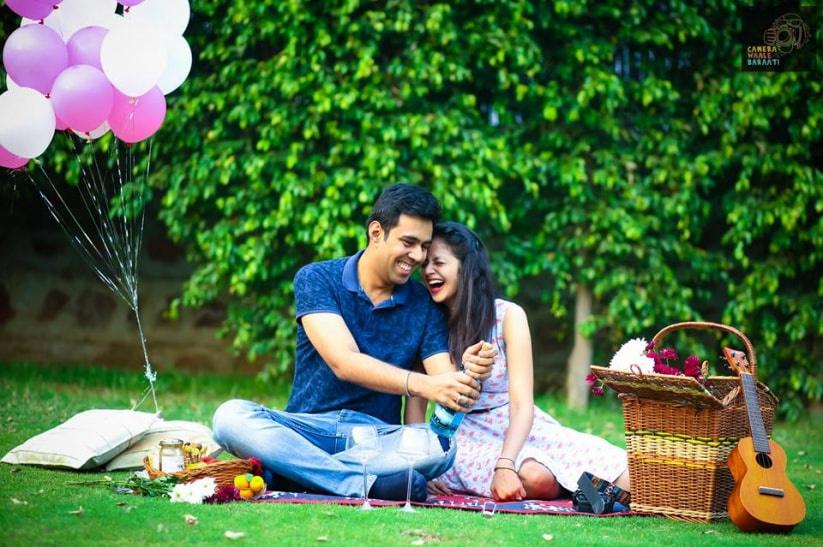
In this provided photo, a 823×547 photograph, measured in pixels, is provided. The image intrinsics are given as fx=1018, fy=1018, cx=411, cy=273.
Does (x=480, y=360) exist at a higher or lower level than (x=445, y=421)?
higher

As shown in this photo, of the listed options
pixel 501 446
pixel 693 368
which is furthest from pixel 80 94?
pixel 693 368

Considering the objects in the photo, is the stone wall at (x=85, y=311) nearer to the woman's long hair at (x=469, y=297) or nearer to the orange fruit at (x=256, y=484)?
the woman's long hair at (x=469, y=297)

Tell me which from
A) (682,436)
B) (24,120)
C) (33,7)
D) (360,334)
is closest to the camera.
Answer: (682,436)

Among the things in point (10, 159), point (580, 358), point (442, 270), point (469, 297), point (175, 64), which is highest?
point (175, 64)

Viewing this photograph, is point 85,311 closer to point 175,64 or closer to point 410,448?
point 175,64

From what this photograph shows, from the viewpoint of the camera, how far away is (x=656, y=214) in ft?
24.0

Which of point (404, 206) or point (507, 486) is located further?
point (404, 206)

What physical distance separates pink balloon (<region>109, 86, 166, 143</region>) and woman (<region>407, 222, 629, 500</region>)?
178 cm

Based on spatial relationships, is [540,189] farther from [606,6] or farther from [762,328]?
[762,328]

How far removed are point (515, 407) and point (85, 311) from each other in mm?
5496

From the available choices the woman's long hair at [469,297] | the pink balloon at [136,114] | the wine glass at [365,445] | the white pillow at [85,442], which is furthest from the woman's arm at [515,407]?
the pink balloon at [136,114]

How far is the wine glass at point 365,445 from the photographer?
12.1 feet

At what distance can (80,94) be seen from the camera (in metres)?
4.81

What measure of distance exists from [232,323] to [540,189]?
8.34 feet
